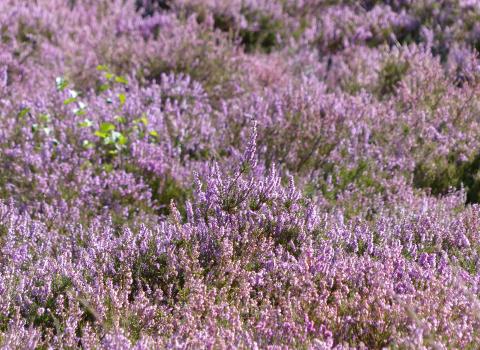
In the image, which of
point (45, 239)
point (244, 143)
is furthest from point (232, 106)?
point (45, 239)

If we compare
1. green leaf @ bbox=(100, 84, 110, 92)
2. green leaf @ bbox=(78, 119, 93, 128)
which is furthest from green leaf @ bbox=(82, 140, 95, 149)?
green leaf @ bbox=(100, 84, 110, 92)

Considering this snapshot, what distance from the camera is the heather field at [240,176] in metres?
2.62

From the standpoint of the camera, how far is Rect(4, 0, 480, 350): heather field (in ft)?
8.60

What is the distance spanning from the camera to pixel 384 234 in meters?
3.27

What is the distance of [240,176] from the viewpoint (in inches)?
130

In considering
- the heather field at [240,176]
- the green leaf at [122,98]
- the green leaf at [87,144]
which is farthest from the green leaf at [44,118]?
the green leaf at [122,98]

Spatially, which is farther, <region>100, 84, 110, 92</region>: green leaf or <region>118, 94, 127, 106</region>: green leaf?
<region>100, 84, 110, 92</region>: green leaf

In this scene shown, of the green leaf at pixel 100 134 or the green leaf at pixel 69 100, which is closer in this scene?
the green leaf at pixel 100 134

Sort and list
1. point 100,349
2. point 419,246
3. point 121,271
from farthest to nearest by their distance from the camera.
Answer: point 419,246
point 121,271
point 100,349

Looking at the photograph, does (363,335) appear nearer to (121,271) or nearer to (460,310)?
(460,310)

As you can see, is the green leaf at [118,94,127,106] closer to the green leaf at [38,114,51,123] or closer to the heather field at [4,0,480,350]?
the heather field at [4,0,480,350]

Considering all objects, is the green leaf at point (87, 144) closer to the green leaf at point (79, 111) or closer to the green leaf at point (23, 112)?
the green leaf at point (79, 111)

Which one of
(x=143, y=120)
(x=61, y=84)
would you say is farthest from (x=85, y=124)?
(x=61, y=84)

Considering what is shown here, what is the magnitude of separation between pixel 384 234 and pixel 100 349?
1517mm
